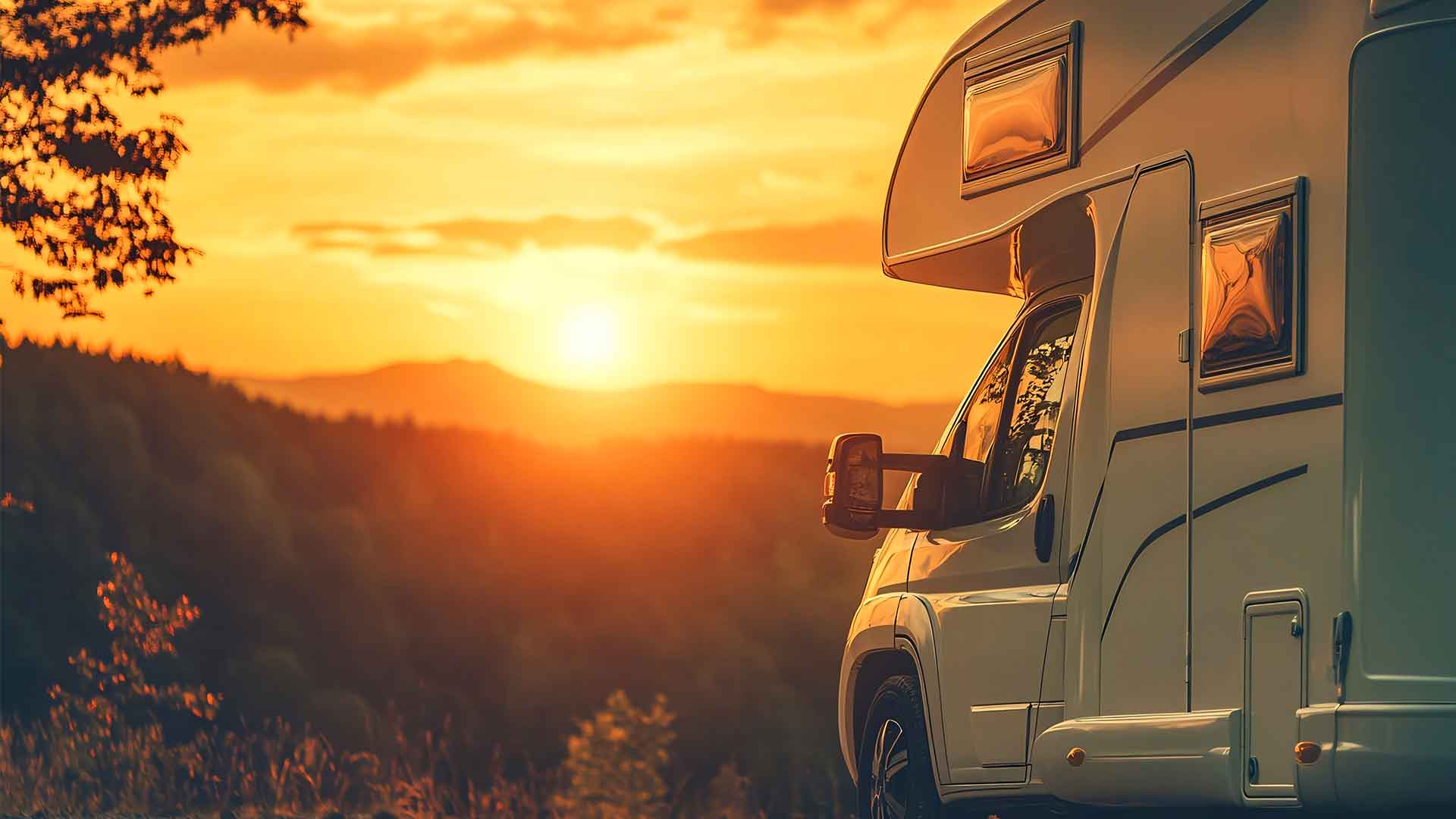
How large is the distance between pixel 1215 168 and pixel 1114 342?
0.73 m

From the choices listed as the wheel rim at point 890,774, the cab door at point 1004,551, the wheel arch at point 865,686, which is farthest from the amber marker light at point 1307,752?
the wheel arch at point 865,686

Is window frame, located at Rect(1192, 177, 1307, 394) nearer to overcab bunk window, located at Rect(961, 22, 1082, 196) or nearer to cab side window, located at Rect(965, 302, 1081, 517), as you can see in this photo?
overcab bunk window, located at Rect(961, 22, 1082, 196)

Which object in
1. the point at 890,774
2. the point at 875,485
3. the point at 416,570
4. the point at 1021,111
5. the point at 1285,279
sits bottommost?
the point at 416,570

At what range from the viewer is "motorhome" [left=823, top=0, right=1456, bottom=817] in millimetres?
5023

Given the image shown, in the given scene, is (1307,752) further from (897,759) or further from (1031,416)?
(897,759)

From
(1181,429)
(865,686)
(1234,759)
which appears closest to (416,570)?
(865,686)

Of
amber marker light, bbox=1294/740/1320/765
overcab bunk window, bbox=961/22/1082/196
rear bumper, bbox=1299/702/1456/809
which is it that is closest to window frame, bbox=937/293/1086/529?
overcab bunk window, bbox=961/22/1082/196

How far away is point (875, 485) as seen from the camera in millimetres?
7395

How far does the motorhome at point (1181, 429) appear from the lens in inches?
198

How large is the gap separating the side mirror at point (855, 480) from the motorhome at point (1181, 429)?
1 centimetres

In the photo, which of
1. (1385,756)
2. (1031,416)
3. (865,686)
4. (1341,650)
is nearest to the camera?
(1385,756)

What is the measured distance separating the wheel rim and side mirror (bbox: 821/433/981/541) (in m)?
0.82

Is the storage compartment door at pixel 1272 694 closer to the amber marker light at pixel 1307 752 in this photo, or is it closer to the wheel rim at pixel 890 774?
the amber marker light at pixel 1307 752

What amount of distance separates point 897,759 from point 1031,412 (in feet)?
4.91
